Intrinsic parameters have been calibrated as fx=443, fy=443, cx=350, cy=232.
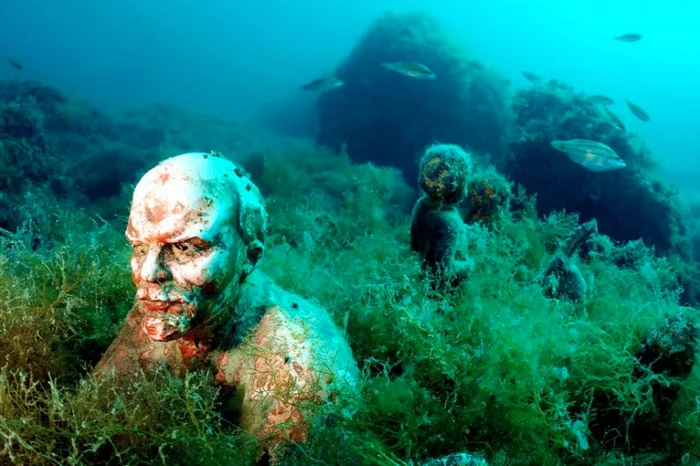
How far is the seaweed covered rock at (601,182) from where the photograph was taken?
11844 mm

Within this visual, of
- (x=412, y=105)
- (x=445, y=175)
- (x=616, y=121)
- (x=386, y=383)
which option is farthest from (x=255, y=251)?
(x=412, y=105)

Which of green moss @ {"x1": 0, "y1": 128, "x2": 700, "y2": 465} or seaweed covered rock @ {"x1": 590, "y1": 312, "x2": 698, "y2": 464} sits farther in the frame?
seaweed covered rock @ {"x1": 590, "y1": 312, "x2": 698, "y2": 464}

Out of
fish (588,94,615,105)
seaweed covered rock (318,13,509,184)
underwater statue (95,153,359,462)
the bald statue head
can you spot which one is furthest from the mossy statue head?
seaweed covered rock (318,13,509,184)

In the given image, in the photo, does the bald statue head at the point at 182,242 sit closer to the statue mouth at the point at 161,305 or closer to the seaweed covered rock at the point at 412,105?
the statue mouth at the point at 161,305

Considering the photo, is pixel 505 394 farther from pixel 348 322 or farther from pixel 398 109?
pixel 398 109

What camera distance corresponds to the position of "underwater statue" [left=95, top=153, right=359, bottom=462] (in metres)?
1.83

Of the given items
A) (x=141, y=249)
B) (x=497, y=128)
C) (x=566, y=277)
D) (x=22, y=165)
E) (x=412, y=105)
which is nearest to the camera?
(x=141, y=249)

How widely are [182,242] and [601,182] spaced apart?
41.8 ft

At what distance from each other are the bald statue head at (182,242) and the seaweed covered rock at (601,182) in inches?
467

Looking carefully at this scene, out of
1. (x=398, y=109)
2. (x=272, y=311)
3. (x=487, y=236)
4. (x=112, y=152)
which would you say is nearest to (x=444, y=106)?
(x=398, y=109)

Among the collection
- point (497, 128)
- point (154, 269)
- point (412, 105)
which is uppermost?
point (154, 269)

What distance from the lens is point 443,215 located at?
13.0 ft

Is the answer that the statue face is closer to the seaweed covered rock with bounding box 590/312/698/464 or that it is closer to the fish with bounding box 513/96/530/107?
the seaweed covered rock with bounding box 590/312/698/464

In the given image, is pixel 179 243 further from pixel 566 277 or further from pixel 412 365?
pixel 566 277
